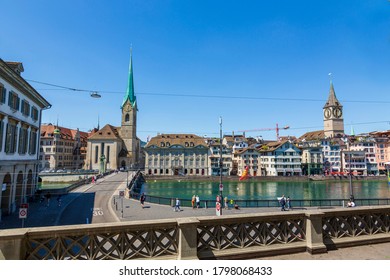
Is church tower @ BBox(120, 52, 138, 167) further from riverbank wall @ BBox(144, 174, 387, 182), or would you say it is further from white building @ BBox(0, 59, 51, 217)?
white building @ BBox(0, 59, 51, 217)

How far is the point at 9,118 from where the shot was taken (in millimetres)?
19766

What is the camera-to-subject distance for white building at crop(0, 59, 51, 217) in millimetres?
18820

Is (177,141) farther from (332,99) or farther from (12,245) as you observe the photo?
(332,99)

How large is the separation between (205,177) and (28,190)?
2425 inches

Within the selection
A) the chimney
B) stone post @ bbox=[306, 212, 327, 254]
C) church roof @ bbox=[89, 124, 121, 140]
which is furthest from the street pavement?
church roof @ bbox=[89, 124, 121, 140]

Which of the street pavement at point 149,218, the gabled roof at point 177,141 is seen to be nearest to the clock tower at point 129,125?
the gabled roof at point 177,141

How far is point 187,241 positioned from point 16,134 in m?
23.1

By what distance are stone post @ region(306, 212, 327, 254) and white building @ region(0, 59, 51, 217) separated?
2135 cm

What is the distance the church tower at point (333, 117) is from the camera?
130 m

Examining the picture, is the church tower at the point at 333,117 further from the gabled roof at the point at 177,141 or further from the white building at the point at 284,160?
the gabled roof at the point at 177,141

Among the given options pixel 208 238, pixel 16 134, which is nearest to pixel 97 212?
pixel 16 134

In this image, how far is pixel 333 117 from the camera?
130375 millimetres

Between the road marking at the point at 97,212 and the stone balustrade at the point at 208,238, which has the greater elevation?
the stone balustrade at the point at 208,238
